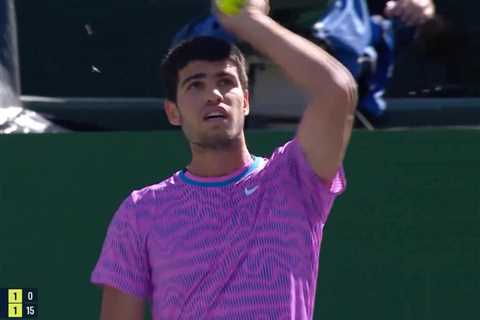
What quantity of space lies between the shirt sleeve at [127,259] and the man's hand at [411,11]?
2.26 m

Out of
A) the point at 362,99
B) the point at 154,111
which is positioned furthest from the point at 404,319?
the point at 154,111

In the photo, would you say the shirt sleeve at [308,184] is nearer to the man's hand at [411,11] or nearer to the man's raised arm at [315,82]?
the man's raised arm at [315,82]

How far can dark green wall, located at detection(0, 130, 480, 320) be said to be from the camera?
458cm

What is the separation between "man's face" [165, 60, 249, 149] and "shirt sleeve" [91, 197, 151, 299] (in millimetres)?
216

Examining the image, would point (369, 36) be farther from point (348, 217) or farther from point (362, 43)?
point (348, 217)

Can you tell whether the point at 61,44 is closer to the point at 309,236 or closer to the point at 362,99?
the point at 362,99

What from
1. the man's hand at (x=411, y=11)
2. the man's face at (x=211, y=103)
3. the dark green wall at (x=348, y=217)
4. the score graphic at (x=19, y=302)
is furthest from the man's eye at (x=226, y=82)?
the man's hand at (x=411, y=11)

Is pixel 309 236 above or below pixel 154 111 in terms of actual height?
below

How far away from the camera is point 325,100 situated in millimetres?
2699

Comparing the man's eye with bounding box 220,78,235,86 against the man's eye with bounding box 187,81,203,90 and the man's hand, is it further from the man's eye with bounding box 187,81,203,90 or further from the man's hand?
the man's hand

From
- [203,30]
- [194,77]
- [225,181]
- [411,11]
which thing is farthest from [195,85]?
[411,11]

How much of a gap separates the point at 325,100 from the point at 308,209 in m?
0.24

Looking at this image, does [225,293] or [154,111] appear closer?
[225,293]

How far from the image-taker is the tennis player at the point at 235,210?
2691mm
